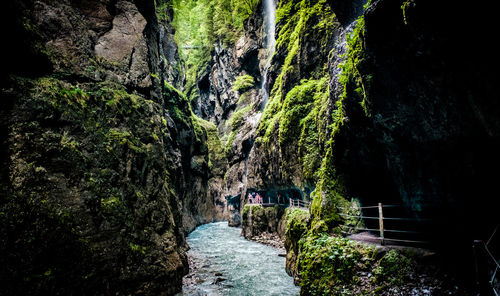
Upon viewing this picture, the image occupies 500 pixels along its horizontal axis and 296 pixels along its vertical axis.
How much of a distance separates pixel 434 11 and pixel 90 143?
344 inches

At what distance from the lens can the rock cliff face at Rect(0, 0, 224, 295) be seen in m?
5.32

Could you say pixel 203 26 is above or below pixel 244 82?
above

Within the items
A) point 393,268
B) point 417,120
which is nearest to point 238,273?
point 393,268

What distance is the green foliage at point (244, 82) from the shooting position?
34.9 metres

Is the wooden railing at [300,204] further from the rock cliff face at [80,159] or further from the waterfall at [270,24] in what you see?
the waterfall at [270,24]

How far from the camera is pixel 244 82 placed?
35.0 metres

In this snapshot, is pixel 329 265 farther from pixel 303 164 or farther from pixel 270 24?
pixel 270 24

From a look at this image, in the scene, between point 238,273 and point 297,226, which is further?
point 238,273

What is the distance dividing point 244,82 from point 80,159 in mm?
30479

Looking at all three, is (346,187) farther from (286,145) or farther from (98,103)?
(98,103)

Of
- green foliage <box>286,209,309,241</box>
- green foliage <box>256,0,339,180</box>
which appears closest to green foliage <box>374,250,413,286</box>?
green foliage <box>286,209,309,241</box>

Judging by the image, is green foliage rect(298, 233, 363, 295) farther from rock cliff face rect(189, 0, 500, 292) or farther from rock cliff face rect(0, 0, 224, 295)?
rock cliff face rect(0, 0, 224, 295)

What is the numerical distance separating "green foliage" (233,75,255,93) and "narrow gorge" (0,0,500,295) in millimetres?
22456

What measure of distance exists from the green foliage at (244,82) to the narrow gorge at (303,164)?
22.5 m
